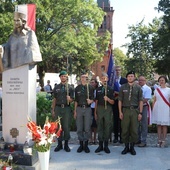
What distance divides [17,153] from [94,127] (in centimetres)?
297

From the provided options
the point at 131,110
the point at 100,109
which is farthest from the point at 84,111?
the point at 131,110

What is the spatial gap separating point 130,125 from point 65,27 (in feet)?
83.6

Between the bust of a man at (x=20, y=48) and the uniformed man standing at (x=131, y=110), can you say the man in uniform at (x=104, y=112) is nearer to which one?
the uniformed man standing at (x=131, y=110)

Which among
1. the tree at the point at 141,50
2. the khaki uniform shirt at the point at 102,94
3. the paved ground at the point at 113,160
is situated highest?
the tree at the point at 141,50

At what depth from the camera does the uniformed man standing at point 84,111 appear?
7270 millimetres

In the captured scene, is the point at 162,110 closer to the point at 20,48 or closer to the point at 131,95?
the point at 131,95

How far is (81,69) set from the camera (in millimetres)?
38656

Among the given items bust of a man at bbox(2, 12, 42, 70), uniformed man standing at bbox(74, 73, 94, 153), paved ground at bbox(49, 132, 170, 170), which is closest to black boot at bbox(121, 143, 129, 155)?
paved ground at bbox(49, 132, 170, 170)

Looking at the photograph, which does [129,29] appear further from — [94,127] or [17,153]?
[17,153]

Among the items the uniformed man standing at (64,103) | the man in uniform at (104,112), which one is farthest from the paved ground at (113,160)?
the uniformed man standing at (64,103)

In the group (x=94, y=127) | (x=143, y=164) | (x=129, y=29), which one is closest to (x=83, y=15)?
(x=129, y=29)

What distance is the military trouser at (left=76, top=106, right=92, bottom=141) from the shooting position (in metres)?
7.27

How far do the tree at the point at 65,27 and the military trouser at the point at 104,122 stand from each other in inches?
814

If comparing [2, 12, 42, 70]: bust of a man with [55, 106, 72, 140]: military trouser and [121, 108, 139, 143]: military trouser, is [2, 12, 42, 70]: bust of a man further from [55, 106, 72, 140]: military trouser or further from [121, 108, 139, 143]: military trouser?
[121, 108, 139, 143]: military trouser
